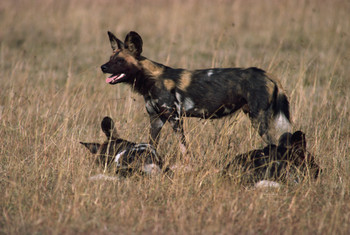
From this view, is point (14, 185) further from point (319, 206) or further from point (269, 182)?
point (319, 206)

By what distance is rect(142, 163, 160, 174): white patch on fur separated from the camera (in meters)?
4.56

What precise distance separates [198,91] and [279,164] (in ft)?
3.56

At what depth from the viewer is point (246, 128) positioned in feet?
19.0

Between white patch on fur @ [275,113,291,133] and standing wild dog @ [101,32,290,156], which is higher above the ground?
standing wild dog @ [101,32,290,156]

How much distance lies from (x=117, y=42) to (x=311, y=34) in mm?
7117

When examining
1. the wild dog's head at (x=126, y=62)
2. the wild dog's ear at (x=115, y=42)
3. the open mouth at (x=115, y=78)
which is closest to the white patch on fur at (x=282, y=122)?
the wild dog's head at (x=126, y=62)

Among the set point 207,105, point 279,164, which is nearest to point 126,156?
point 207,105

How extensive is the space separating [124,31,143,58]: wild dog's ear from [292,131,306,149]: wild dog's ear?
1786 millimetres

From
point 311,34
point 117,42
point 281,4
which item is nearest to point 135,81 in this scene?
point 117,42

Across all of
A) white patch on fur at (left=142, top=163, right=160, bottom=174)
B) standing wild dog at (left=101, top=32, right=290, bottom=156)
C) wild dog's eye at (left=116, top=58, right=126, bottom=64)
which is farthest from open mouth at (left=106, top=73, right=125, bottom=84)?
white patch on fur at (left=142, top=163, right=160, bottom=174)

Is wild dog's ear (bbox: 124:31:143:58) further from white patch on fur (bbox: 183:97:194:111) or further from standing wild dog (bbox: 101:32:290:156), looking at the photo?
white patch on fur (bbox: 183:97:194:111)

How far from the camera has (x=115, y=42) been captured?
17.3 ft

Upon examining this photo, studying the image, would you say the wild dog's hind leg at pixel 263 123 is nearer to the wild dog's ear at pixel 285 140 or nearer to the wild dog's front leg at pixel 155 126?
the wild dog's ear at pixel 285 140

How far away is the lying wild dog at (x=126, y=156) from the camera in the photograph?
459 centimetres
